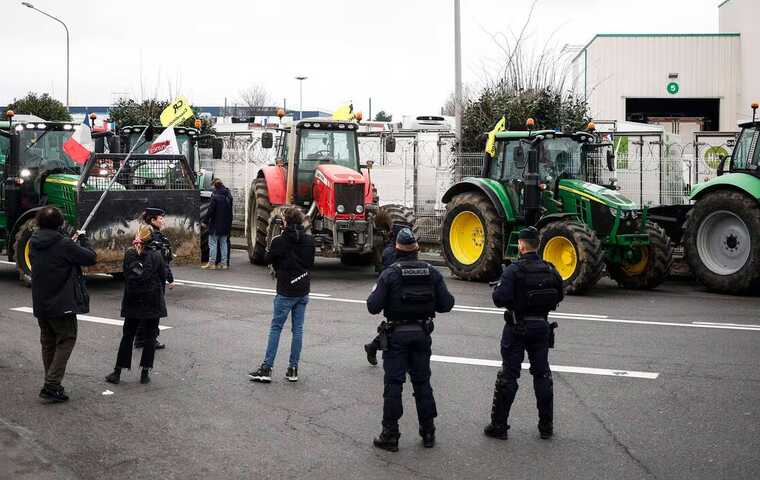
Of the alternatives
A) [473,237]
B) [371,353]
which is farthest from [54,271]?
[473,237]

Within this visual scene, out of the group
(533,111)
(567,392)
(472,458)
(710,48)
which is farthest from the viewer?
(710,48)

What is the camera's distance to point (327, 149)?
18.3 meters

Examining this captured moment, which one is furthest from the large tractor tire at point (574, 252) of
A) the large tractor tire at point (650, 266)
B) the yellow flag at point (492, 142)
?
the yellow flag at point (492, 142)

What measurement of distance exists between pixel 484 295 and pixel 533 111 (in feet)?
31.1

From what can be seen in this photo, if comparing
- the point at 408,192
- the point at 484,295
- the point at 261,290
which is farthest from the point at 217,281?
the point at 408,192

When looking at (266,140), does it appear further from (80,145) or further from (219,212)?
(80,145)

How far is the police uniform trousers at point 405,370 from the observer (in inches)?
284

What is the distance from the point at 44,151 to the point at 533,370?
1166 cm

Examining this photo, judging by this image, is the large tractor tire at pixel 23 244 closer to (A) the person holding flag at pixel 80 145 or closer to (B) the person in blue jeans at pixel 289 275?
(A) the person holding flag at pixel 80 145

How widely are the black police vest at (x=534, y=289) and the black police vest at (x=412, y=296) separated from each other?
0.69 metres

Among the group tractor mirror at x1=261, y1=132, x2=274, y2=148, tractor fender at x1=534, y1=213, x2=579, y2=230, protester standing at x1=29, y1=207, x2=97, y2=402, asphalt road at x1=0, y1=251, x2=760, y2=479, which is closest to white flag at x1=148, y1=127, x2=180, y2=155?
tractor mirror at x1=261, y1=132, x2=274, y2=148

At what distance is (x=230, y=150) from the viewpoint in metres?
27.4

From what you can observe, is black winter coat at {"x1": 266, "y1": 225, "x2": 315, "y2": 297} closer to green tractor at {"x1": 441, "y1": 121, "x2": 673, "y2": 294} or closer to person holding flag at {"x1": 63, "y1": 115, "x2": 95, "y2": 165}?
person holding flag at {"x1": 63, "y1": 115, "x2": 95, "y2": 165}

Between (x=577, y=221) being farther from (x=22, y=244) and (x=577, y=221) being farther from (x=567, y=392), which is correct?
(x=22, y=244)
